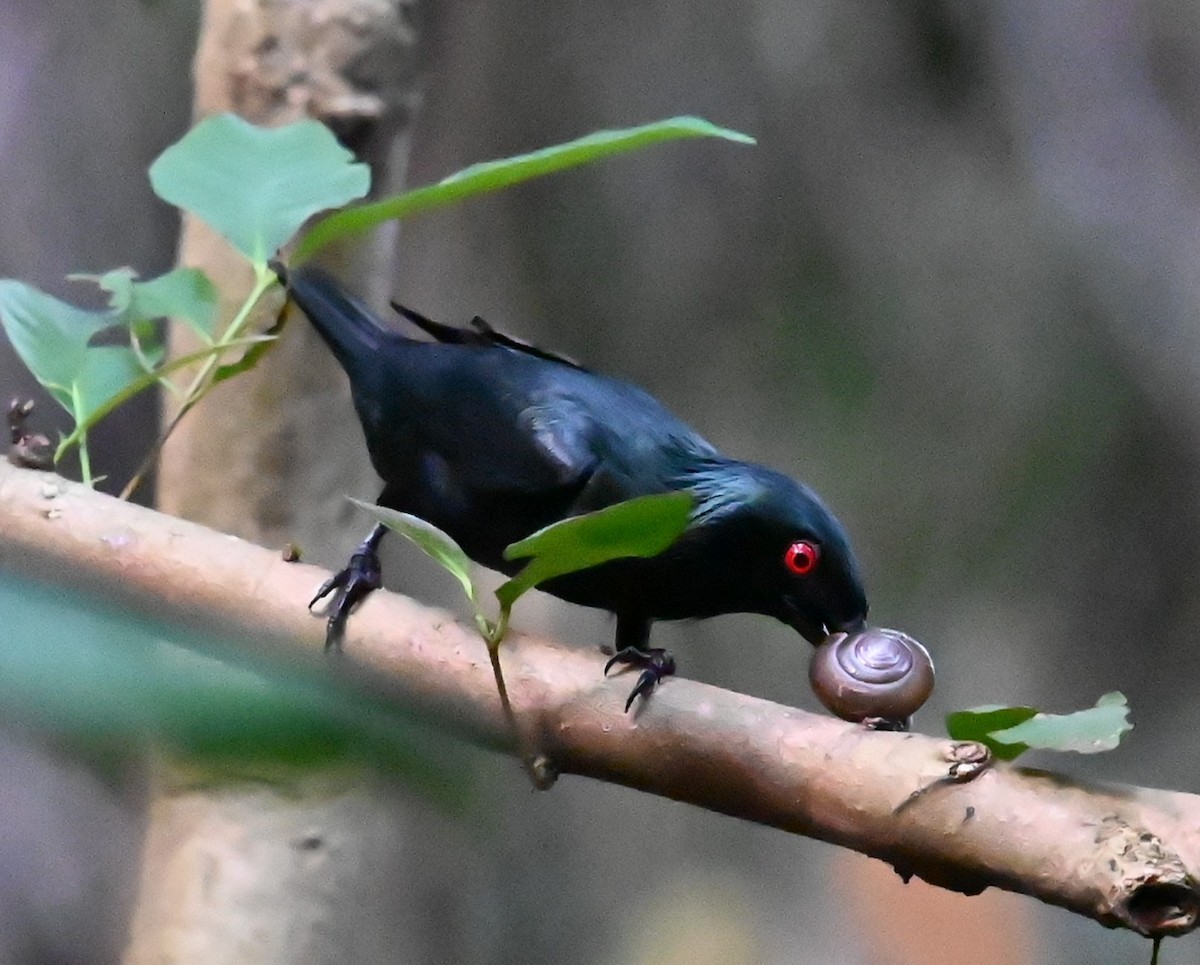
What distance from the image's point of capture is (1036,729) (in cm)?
44

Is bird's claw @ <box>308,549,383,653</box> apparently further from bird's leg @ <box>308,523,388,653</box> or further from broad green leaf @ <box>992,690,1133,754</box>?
broad green leaf @ <box>992,690,1133,754</box>

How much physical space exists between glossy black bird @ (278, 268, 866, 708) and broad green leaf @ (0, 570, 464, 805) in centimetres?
9

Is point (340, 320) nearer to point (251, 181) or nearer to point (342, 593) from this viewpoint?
point (251, 181)

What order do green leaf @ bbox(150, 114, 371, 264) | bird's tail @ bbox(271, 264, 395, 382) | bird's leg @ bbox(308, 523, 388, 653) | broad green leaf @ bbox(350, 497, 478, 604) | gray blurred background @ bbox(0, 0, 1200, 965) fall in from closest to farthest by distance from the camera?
broad green leaf @ bbox(350, 497, 478, 604) < bird's leg @ bbox(308, 523, 388, 653) < green leaf @ bbox(150, 114, 371, 264) < bird's tail @ bbox(271, 264, 395, 382) < gray blurred background @ bbox(0, 0, 1200, 965)

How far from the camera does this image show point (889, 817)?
0.46m

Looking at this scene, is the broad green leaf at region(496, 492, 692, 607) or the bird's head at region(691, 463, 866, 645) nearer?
the broad green leaf at region(496, 492, 692, 607)

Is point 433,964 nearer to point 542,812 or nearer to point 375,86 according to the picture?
point 542,812

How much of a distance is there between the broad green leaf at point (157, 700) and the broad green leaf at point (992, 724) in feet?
0.84

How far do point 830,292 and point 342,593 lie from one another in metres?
0.85

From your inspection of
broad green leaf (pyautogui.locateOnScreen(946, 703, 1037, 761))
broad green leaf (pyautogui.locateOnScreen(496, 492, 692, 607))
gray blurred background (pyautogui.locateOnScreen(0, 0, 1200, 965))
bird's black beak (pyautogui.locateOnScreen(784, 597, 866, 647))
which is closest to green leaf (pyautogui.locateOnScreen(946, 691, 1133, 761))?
broad green leaf (pyautogui.locateOnScreen(946, 703, 1037, 761))

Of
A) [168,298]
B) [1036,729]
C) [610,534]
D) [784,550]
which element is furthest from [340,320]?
[1036,729]

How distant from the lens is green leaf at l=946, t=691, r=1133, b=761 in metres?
0.43

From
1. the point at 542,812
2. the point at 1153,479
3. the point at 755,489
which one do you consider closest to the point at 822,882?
the point at 542,812

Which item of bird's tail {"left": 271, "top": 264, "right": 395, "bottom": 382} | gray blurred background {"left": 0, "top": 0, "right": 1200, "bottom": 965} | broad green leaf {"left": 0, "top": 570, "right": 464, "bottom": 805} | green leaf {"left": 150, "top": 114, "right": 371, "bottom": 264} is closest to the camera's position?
broad green leaf {"left": 0, "top": 570, "right": 464, "bottom": 805}
